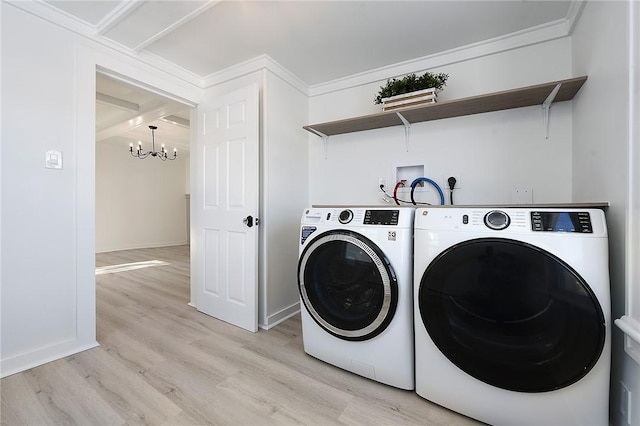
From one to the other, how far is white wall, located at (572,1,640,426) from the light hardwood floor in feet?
2.18

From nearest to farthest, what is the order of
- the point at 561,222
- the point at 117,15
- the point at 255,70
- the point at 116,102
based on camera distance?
the point at 561,222 < the point at 117,15 < the point at 255,70 < the point at 116,102

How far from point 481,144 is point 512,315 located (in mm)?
1308

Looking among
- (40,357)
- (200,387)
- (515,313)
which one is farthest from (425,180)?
(40,357)

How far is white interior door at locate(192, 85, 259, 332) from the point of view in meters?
2.08

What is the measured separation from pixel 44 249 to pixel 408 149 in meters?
2.58

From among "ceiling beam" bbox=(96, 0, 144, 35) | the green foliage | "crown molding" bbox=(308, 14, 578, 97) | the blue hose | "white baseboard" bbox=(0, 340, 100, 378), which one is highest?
"ceiling beam" bbox=(96, 0, 144, 35)

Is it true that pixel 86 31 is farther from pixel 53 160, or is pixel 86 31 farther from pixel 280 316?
pixel 280 316

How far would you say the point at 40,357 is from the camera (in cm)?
158

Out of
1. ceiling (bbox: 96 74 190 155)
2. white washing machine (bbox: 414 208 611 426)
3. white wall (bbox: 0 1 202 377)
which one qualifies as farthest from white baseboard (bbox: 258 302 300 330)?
ceiling (bbox: 96 74 190 155)

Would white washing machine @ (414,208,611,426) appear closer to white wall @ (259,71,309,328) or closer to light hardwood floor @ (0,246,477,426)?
light hardwood floor @ (0,246,477,426)

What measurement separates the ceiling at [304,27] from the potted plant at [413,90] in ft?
0.89

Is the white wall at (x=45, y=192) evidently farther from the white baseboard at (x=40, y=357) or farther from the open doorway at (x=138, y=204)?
the open doorway at (x=138, y=204)

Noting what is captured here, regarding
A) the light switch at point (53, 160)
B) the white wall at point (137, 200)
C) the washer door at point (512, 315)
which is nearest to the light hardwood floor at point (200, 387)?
the washer door at point (512, 315)

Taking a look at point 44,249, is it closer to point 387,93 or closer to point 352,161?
point 352,161
